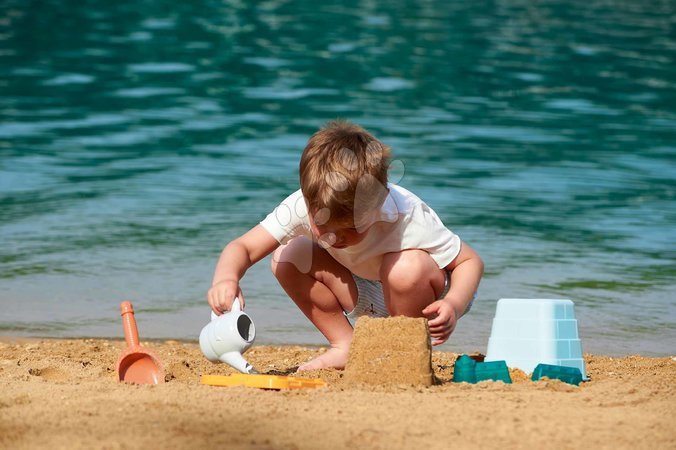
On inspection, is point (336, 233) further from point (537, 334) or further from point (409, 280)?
point (537, 334)

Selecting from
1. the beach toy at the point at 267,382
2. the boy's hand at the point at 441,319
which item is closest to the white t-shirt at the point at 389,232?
the boy's hand at the point at 441,319

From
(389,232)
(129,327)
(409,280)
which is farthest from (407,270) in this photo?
(129,327)

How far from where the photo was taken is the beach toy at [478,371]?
10.9 feet

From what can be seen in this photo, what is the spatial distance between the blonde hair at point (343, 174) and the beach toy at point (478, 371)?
57 cm

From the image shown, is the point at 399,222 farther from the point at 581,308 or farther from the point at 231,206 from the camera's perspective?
the point at 231,206

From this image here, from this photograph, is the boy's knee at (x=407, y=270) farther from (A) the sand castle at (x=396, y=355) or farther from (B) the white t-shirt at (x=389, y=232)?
(A) the sand castle at (x=396, y=355)

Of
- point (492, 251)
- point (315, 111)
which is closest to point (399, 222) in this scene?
point (492, 251)

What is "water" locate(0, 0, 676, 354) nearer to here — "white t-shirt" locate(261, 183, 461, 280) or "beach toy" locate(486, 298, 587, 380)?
"white t-shirt" locate(261, 183, 461, 280)

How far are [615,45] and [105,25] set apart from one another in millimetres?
9196

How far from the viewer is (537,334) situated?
354 cm

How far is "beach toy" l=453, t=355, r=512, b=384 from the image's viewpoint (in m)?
3.31

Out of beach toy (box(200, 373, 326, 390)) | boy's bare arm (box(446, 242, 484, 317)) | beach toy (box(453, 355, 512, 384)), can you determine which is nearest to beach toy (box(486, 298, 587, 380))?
boy's bare arm (box(446, 242, 484, 317))

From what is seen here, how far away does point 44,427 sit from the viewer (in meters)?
2.58

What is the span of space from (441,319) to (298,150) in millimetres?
6263
